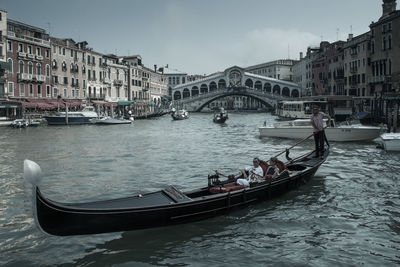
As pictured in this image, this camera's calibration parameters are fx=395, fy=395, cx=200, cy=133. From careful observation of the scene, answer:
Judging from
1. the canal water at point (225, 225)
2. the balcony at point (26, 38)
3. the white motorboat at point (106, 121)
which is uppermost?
the balcony at point (26, 38)

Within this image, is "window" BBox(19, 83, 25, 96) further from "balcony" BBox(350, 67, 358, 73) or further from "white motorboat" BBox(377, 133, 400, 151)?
"balcony" BBox(350, 67, 358, 73)

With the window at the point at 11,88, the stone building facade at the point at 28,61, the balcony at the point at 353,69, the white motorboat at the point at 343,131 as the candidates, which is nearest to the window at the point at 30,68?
the stone building facade at the point at 28,61

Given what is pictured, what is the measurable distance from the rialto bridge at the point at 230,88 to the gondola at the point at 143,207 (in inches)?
2238

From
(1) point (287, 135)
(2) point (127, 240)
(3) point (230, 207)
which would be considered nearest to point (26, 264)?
(2) point (127, 240)

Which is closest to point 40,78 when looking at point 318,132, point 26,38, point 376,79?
point 26,38

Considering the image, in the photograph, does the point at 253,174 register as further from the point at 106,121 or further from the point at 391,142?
the point at 106,121

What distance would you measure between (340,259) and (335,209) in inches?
91.5

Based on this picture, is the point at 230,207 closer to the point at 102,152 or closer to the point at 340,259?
the point at 340,259

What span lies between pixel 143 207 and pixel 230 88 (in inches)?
2302

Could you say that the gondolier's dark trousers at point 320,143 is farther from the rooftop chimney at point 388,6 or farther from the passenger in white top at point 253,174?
the rooftop chimney at point 388,6

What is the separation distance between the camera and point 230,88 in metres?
63.5

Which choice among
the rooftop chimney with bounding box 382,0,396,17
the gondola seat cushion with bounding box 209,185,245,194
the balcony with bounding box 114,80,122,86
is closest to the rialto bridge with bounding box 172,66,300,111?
the balcony with bounding box 114,80,122,86

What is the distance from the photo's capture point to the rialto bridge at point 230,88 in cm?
6469

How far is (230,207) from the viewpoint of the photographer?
274 inches
